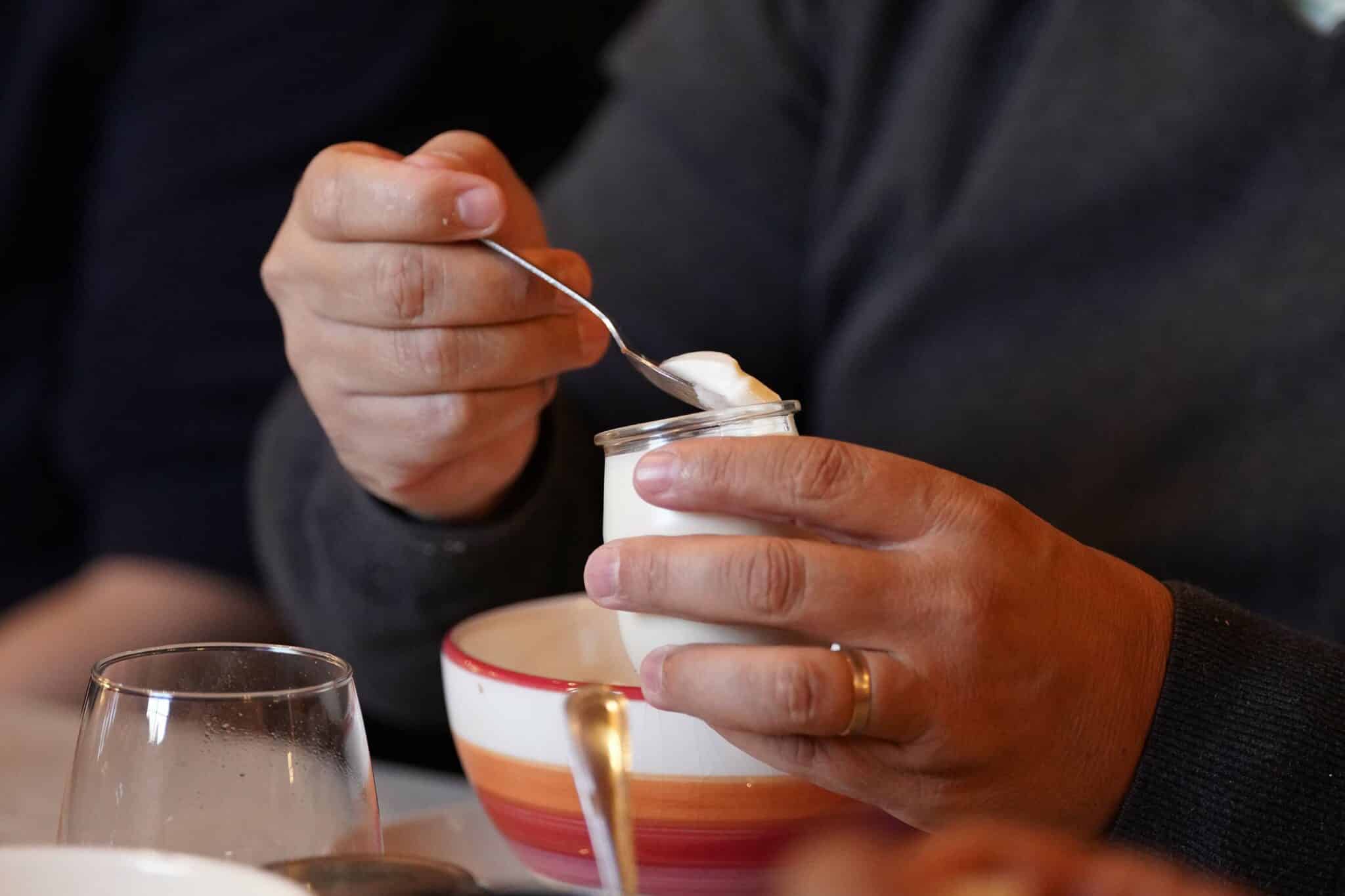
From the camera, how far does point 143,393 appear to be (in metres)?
1.56

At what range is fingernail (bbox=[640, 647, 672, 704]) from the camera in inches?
17.9

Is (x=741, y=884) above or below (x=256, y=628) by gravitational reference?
above

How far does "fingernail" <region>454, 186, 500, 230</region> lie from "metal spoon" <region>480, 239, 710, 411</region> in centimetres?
2

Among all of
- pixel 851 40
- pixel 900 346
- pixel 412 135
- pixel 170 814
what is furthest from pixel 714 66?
pixel 170 814

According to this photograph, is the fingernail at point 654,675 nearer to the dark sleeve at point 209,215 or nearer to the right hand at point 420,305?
the right hand at point 420,305

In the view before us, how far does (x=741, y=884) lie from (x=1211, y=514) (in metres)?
0.46

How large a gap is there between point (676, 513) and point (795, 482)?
0.16 ft

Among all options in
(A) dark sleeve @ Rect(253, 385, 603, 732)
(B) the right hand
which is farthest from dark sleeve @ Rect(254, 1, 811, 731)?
(B) the right hand

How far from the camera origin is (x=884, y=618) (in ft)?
1.49

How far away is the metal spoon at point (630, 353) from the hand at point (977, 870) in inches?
13.8

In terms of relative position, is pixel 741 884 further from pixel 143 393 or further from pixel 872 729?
pixel 143 393

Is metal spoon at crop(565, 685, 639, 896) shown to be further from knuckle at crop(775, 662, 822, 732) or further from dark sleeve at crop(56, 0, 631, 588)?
dark sleeve at crop(56, 0, 631, 588)

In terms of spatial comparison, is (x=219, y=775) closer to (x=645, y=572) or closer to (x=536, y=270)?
(x=645, y=572)


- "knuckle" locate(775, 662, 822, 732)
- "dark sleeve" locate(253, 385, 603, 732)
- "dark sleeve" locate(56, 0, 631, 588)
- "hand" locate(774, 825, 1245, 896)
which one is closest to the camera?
"hand" locate(774, 825, 1245, 896)
